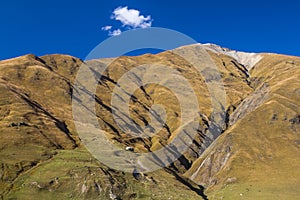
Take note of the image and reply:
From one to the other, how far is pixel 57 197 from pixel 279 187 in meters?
104

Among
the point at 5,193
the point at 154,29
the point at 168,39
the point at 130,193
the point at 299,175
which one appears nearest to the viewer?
the point at 154,29

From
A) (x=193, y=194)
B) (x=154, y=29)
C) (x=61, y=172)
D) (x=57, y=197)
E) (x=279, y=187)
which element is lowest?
(x=279, y=187)

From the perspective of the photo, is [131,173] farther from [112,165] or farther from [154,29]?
[154,29]

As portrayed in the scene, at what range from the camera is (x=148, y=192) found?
166 m

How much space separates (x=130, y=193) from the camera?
163 meters

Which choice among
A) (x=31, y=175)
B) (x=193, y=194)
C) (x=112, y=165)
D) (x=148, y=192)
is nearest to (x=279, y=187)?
(x=193, y=194)

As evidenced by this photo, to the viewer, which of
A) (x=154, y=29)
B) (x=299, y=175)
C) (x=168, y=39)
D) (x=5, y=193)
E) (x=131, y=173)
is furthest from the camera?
(x=299, y=175)

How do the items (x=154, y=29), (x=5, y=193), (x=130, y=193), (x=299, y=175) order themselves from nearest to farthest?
(x=154, y=29) → (x=5, y=193) → (x=130, y=193) → (x=299, y=175)

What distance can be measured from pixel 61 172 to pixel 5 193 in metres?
26.2

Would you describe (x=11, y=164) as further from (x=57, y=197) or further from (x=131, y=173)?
(x=131, y=173)

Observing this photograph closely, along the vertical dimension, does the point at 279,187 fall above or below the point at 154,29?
below

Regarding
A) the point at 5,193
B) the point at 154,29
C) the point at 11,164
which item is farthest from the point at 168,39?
the point at 11,164

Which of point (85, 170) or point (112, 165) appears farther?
point (112, 165)

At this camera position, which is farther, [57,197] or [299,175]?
[299,175]
